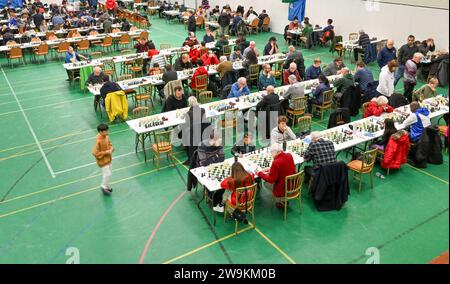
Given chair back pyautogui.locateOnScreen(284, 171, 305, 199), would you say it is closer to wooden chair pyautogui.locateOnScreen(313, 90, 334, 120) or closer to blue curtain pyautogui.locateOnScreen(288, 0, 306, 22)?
wooden chair pyautogui.locateOnScreen(313, 90, 334, 120)

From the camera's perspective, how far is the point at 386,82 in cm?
1175

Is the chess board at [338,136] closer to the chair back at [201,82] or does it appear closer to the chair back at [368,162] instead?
the chair back at [368,162]

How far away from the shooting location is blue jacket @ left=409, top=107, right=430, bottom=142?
9648 mm

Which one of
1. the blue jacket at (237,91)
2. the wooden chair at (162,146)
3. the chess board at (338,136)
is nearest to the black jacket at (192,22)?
the blue jacket at (237,91)

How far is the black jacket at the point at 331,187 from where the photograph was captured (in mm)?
7820

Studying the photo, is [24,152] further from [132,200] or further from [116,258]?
[116,258]

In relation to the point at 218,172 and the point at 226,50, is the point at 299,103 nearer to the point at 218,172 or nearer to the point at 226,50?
the point at 218,172

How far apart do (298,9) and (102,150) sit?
56.2 feet

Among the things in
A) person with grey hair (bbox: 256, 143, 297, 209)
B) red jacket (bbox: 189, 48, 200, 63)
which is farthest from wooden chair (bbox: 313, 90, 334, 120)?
red jacket (bbox: 189, 48, 200, 63)

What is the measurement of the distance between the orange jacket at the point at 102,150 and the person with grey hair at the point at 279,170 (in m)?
3.06

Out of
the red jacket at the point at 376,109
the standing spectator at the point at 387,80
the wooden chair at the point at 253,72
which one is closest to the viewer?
the red jacket at the point at 376,109

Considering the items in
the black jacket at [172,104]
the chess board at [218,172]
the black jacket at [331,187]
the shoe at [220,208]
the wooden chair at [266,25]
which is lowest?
the shoe at [220,208]

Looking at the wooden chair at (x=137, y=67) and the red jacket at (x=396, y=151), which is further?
the wooden chair at (x=137, y=67)
